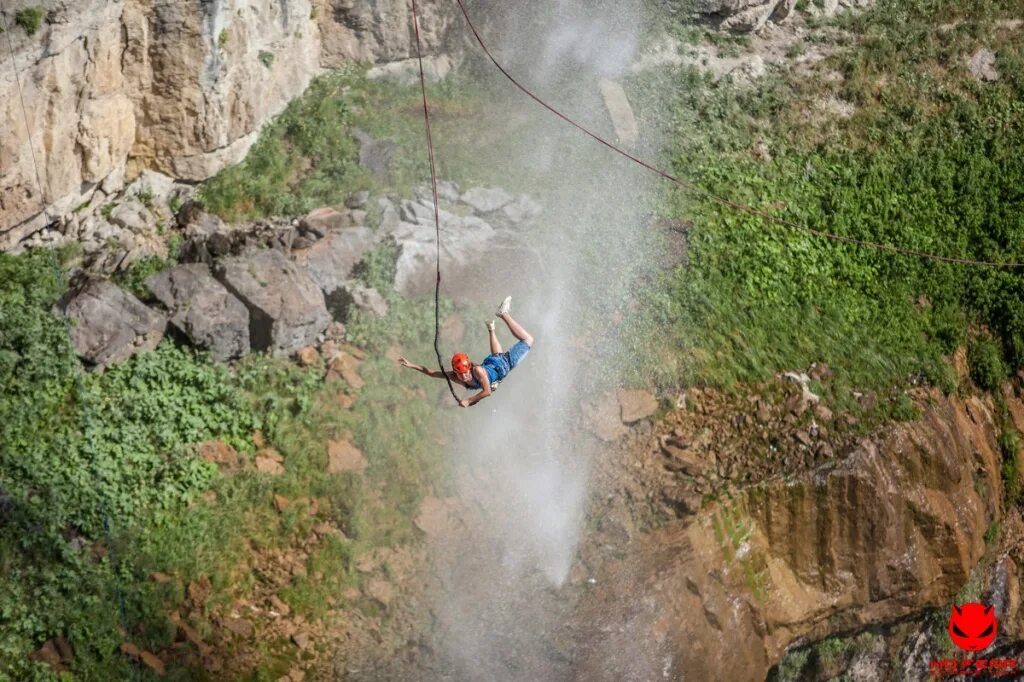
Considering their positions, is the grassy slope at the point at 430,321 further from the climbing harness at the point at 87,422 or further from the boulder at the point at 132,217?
the boulder at the point at 132,217

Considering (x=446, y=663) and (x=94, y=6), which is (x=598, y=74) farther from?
(x=446, y=663)

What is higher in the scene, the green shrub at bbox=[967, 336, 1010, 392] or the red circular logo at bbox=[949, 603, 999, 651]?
the green shrub at bbox=[967, 336, 1010, 392]

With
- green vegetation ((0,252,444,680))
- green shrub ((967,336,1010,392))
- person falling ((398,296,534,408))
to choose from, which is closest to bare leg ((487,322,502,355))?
person falling ((398,296,534,408))

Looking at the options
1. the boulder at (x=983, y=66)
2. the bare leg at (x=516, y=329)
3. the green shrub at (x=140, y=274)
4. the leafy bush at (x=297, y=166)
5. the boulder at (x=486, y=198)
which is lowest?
the green shrub at (x=140, y=274)

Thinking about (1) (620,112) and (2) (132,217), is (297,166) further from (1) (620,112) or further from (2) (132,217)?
(1) (620,112)

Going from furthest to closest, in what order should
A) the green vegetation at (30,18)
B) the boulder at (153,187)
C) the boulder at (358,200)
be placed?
the boulder at (358,200) → the boulder at (153,187) → the green vegetation at (30,18)

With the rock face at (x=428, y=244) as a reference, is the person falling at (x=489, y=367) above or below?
above

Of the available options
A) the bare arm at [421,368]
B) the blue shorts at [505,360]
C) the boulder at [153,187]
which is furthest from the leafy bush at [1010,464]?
the boulder at [153,187]

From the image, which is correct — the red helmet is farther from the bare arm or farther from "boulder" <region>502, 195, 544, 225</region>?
"boulder" <region>502, 195, 544, 225</region>
